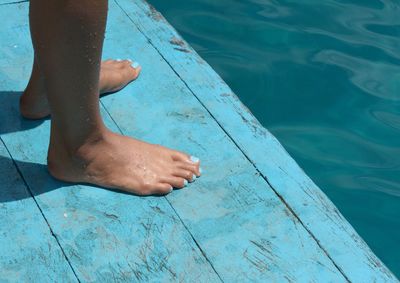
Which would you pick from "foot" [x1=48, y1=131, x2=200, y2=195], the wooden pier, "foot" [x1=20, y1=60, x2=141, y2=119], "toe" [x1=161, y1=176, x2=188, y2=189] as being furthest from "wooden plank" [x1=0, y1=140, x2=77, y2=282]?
"toe" [x1=161, y1=176, x2=188, y2=189]

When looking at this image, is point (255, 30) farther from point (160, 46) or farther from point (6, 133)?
point (6, 133)

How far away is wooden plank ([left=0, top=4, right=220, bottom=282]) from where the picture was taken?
2.14 m

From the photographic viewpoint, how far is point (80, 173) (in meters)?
2.30

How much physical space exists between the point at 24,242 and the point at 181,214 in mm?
412

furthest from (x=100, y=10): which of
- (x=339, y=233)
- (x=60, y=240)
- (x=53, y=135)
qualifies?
(x=339, y=233)

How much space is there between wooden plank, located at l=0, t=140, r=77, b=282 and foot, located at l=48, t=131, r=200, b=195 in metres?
0.12

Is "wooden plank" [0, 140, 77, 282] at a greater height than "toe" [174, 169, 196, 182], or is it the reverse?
"toe" [174, 169, 196, 182]

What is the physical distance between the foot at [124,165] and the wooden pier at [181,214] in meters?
0.03

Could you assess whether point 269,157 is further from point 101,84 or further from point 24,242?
point 24,242

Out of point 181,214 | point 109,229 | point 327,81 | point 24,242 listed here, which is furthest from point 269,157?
point 327,81

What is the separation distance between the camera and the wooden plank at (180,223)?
2.16 m

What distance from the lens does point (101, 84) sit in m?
2.60

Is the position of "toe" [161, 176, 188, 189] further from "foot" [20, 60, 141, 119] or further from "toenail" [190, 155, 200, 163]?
"foot" [20, 60, 141, 119]

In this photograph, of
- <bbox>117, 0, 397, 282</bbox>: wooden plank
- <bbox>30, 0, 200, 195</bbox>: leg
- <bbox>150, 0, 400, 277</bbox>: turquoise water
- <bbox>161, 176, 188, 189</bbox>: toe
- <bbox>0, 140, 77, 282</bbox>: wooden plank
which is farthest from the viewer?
<bbox>150, 0, 400, 277</bbox>: turquoise water
